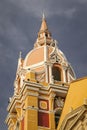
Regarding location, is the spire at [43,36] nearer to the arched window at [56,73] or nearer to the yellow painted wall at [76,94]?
the arched window at [56,73]

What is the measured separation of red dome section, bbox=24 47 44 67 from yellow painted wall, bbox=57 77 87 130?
22.7 ft

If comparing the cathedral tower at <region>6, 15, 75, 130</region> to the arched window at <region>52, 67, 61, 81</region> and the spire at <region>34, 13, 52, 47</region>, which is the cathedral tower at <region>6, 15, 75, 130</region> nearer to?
the arched window at <region>52, 67, 61, 81</region>

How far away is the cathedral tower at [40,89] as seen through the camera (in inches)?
1202

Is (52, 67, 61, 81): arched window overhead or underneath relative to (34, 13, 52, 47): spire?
underneath

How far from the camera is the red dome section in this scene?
114 feet

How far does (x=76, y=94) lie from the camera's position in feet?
90.0

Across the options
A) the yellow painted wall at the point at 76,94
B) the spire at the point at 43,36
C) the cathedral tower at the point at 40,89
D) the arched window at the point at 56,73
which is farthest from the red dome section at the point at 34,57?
the yellow painted wall at the point at 76,94

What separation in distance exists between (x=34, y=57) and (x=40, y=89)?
4.03m

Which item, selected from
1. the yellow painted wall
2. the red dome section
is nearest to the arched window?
the red dome section

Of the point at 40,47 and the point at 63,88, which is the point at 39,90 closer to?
the point at 63,88

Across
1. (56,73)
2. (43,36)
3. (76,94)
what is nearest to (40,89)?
(56,73)

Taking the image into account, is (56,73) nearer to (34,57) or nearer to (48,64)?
(48,64)

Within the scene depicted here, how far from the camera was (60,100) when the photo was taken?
1265 inches

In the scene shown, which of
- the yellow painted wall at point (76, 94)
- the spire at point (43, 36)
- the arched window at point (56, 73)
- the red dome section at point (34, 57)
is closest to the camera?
the yellow painted wall at point (76, 94)
